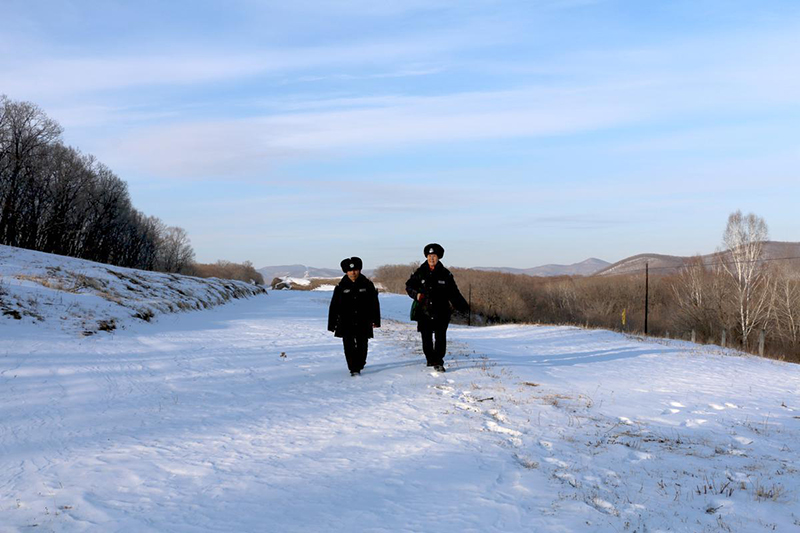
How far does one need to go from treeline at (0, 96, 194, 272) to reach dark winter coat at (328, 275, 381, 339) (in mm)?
47889

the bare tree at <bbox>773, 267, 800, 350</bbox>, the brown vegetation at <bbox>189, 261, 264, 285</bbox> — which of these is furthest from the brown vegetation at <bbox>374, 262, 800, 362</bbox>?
the brown vegetation at <bbox>189, 261, 264, 285</bbox>

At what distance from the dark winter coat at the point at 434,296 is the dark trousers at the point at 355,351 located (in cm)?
110

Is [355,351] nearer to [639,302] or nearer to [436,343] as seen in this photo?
[436,343]

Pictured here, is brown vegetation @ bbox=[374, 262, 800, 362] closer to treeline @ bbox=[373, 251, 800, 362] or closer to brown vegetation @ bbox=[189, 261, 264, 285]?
treeline @ bbox=[373, 251, 800, 362]

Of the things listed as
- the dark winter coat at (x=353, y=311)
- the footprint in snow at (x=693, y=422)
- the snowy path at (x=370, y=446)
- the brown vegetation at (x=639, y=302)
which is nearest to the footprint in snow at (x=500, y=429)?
the snowy path at (x=370, y=446)

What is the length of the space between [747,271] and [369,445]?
5723 cm

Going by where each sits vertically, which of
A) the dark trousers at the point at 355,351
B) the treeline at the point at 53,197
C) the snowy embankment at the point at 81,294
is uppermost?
the treeline at the point at 53,197

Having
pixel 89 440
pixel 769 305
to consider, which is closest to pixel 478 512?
pixel 89 440

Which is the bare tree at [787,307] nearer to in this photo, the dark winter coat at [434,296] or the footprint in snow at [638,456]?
the dark winter coat at [434,296]

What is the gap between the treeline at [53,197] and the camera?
1911 inches

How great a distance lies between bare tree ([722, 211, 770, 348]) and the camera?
5134cm

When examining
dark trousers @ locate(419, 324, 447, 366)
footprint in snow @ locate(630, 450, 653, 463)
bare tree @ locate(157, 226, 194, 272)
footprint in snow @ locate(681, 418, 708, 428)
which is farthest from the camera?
bare tree @ locate(157, 226, 194, 272)

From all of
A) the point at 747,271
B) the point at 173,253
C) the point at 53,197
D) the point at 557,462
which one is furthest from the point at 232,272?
the point at 557,462

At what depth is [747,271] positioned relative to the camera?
52500 millimetres
